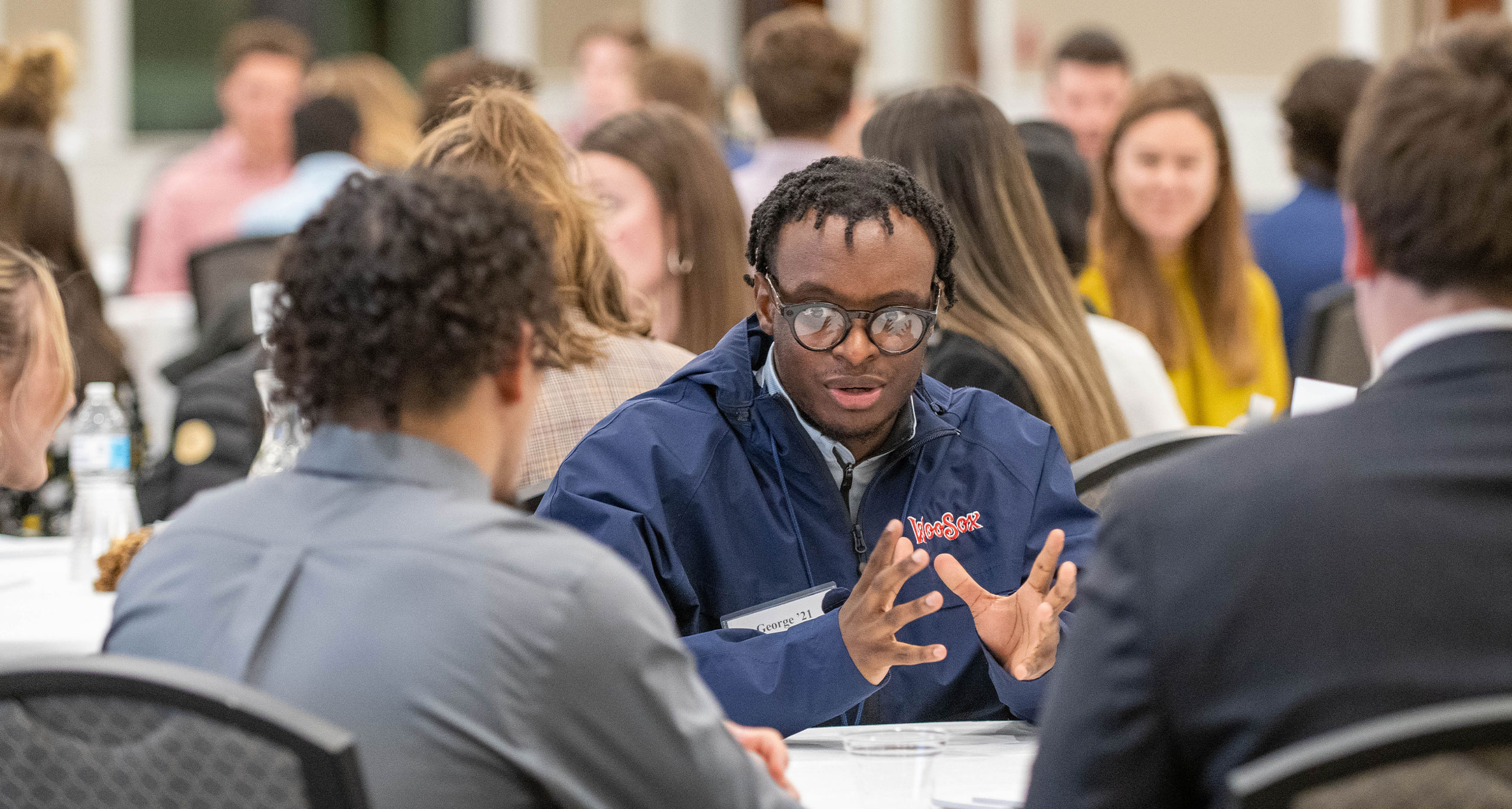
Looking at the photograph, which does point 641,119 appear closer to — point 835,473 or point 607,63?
point 835,473

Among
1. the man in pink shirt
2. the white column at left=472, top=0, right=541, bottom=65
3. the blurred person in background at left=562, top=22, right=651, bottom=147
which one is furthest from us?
the white column at left=472, top=0, right=541, bottom=65

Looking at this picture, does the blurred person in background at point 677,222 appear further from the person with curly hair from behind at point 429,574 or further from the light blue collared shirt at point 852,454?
the person with curly hair from behind at point 429,574

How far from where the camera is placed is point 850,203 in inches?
78.7

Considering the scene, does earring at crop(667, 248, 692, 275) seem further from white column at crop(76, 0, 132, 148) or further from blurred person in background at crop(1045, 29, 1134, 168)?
white column at crop(76, 0, 132, 148)

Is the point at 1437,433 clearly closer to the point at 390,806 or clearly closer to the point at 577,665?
the point at 577,665

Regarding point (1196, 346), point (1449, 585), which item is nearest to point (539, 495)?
point (1449, 585)

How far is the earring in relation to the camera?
3.44 meters

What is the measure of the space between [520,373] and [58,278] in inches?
105

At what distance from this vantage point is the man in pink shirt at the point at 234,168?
6.91 metres

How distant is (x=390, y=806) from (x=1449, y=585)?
0.79 metres

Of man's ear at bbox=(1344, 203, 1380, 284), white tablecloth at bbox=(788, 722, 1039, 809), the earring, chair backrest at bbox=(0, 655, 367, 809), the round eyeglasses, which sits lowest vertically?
white tablecloth at bbox=(788, 722, 1039, 809)

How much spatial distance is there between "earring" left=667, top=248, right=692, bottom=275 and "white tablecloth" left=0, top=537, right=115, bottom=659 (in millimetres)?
1360

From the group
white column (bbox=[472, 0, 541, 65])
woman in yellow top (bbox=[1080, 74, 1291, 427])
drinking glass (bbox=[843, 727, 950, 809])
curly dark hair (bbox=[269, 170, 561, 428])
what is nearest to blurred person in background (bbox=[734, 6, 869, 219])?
woman in yellow top (bbox=[1080, 74, 1291, 427])

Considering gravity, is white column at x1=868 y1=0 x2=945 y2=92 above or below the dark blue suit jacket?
above
